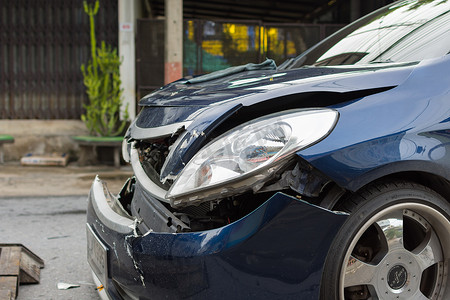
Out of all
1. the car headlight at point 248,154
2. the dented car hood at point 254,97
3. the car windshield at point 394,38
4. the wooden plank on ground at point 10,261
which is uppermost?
the car windshield at point 394,38

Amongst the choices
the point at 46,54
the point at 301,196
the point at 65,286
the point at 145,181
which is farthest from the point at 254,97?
the point at 46,54

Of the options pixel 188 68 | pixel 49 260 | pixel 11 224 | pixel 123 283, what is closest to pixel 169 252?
pixel 123 283

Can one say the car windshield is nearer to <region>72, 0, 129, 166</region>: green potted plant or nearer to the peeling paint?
the peeling paint

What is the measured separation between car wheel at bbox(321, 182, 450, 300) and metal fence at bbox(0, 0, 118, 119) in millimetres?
7426

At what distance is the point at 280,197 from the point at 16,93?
7.93 metres

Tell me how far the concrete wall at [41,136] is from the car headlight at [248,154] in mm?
7138

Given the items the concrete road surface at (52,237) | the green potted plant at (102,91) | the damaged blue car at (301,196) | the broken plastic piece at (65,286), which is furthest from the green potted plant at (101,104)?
the damaged blue car at (301,196)

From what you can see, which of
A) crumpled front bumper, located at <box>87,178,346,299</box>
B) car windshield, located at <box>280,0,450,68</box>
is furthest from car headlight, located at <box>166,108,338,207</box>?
car windshield, located at <box>280,0,450,68</box>

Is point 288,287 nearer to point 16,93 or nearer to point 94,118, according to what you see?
point 94,118

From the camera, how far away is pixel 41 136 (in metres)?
8.49

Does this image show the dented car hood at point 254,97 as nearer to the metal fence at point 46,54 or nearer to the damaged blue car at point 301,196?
the damaged blue car at point 301,196

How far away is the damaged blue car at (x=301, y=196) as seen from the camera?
1.68 meters

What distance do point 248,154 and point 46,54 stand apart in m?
7.61

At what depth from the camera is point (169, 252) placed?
5.68ft
